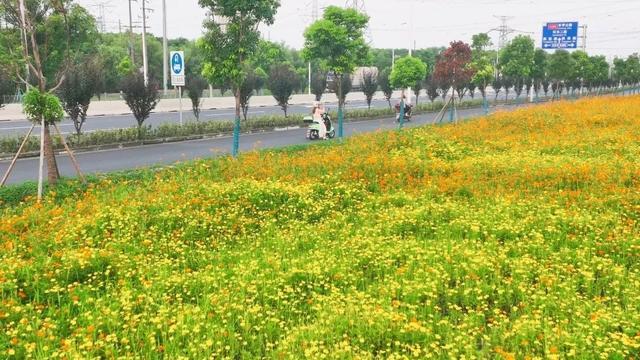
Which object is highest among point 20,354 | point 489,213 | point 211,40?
point 211,40

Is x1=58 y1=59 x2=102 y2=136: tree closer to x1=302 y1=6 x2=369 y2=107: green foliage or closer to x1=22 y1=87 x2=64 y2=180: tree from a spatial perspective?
x1=22 y1=87 x2=64 y2=180: tree

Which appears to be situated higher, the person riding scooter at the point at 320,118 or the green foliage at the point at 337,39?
the green foliage at the point at 337,39

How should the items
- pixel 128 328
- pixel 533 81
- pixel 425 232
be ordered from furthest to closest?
1. pixel 533 81
2. pixel 425 232
3. pixel 128 328

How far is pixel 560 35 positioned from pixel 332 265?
145ft

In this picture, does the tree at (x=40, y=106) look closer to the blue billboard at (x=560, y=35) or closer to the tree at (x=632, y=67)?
the blue billboard at (x=560, y=35)

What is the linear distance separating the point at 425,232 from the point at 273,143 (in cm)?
1413

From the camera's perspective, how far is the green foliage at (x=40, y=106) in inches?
453

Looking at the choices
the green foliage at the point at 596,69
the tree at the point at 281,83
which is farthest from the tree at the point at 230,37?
the green foliage at the point at 596,69

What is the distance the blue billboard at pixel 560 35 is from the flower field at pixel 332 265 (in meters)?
→ 35.3

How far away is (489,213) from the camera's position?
9844 mm

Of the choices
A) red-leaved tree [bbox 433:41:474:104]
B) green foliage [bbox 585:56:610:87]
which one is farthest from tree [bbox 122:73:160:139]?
green foliage [bbox 585:56:610:87]

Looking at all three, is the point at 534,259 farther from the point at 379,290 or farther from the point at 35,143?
the point at 35,143

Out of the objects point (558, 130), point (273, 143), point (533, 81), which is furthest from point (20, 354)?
point (533, 81)

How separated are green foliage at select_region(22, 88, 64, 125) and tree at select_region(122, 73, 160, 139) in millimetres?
9080
